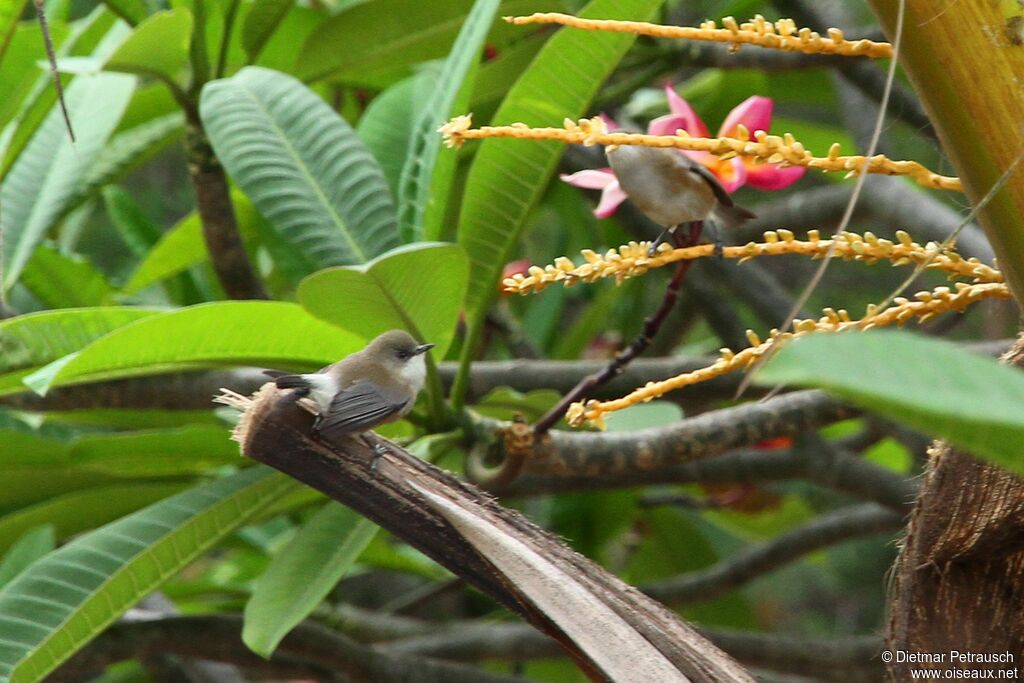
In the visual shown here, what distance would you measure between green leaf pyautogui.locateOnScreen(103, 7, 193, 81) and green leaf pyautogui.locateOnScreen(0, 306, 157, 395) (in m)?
0.35

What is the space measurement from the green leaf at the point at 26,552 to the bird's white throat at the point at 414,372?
2.04 feet

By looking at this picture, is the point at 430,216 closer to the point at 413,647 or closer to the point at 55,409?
the point at 55,409

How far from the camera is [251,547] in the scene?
6.25 ft

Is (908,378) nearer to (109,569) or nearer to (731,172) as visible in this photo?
(731,172)

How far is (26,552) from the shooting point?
1.33m

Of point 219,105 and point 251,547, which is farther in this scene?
point 251,547

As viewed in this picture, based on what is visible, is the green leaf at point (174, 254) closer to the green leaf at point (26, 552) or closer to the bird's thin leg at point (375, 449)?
the green leaf at point (26, 552)

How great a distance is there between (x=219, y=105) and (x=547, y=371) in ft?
1.73

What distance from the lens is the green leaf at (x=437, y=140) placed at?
44.1 inches

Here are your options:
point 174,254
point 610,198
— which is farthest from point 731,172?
point 174,254

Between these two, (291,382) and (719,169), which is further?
(719,169)

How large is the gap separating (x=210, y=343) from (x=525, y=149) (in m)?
0.35

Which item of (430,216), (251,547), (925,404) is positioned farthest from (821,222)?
(925,404)

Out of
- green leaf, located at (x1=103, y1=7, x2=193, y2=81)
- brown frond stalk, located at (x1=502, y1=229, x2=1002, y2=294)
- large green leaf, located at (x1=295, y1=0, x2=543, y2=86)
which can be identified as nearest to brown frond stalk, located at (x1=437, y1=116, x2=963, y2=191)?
brown frond stalk, located at (x1=502, y1=229, x2=1002, y2=294)
